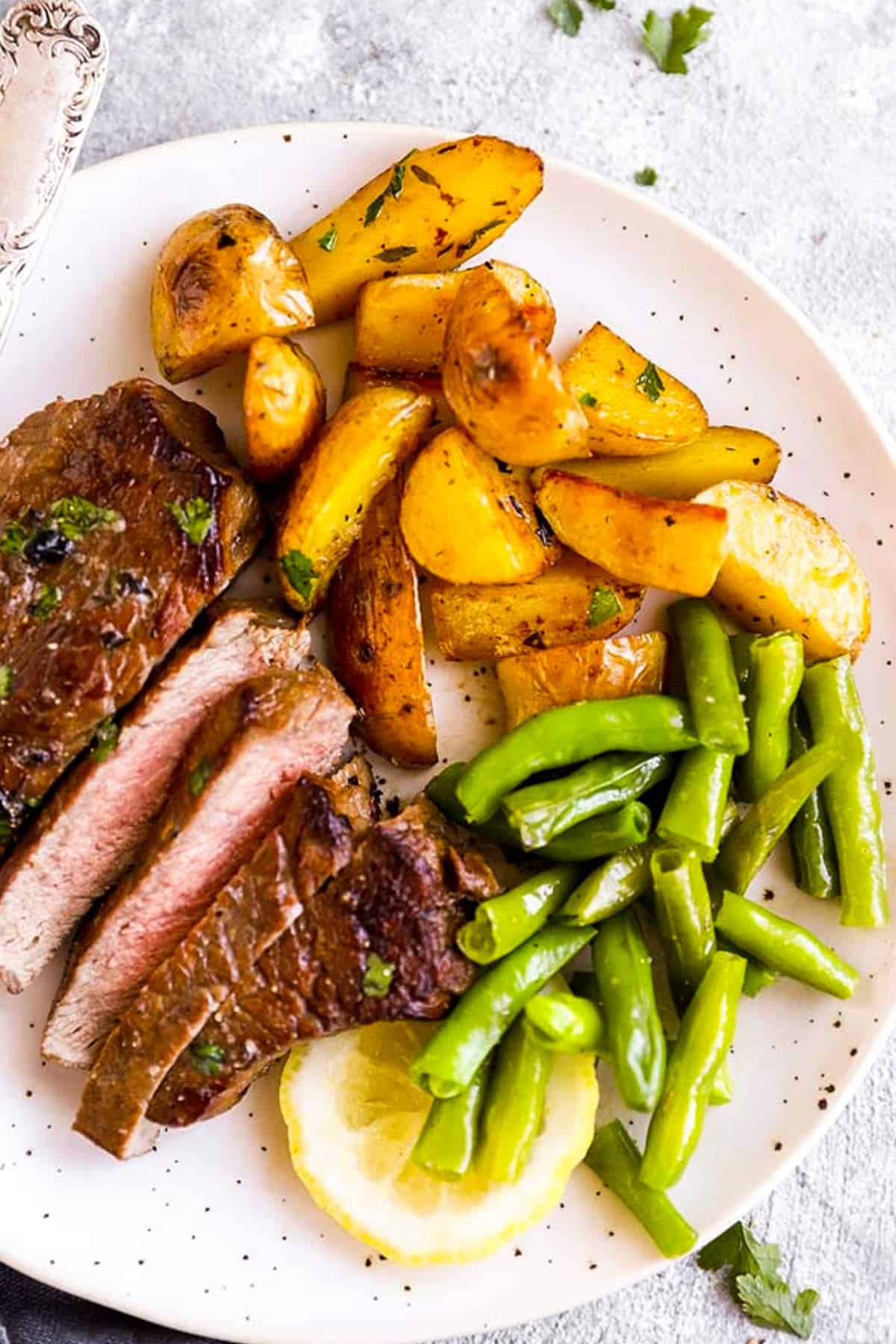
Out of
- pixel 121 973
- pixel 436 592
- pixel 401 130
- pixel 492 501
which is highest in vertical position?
pixel 401 130

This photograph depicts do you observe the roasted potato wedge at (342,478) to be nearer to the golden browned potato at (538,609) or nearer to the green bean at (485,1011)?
the golden browned potato at (538,609)

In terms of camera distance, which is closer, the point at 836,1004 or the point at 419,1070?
the point at 419,1070

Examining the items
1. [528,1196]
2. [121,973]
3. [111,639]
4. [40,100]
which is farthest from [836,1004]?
[40,100]

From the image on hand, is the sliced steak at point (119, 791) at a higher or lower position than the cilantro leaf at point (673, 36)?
lower

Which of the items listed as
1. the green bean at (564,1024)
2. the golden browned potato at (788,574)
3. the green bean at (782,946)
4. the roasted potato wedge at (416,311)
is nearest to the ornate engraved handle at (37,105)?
the roasted potato wedge at (416,311)

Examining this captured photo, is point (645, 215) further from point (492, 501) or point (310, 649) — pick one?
point (310, 649)
